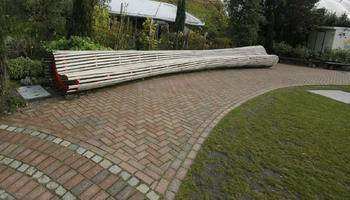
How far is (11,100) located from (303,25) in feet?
60.9

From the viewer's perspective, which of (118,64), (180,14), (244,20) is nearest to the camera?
(118,64)

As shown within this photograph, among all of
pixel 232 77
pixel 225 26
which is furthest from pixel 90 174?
pixel 225 26

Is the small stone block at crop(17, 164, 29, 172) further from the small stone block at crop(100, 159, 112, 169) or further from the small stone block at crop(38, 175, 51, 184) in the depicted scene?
the small stone block at crop(100, 159, 112, 169)

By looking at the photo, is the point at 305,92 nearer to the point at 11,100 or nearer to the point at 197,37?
the point at 197,37

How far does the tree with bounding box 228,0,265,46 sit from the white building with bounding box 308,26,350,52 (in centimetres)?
515

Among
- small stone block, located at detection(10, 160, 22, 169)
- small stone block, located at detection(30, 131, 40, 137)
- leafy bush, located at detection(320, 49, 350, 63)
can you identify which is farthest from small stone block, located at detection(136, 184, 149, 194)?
leafy bush, located at detection(320, 49, 350, 63)

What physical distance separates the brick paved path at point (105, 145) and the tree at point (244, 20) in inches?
462

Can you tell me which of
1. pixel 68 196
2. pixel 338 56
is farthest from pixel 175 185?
pixel 338 56

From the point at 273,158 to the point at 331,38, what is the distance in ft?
56.9

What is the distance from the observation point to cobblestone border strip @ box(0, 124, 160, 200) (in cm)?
238

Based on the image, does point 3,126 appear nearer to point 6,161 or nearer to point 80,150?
point 6,161

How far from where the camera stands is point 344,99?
6.77m

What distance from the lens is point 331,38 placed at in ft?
53.1

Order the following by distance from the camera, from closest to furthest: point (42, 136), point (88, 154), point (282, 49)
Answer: point (88, 154), point (42, 136), point (282, 49)
